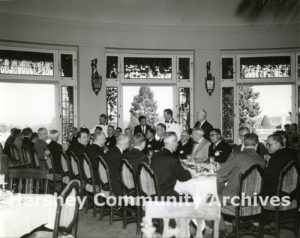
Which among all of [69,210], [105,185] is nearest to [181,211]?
[69,210]

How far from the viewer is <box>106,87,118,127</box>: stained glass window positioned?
10617 millimetres

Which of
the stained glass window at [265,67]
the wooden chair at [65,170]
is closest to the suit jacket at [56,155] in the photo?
the wooden chair at [65,170]

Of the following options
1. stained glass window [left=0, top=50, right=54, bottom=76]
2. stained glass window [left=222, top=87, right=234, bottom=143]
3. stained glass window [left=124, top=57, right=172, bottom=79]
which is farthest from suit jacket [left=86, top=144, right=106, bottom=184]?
stained glass window [left=222, top=87, right=234, bottom=143]

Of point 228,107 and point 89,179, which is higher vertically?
point 228,107

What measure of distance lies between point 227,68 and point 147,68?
2.18 m

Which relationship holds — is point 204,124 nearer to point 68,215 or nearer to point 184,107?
point 184,107

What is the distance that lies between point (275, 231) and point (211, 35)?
7.03 metres

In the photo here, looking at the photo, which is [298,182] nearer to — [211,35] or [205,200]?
[205,200]

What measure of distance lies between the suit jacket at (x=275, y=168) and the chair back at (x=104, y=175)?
1.98 metres

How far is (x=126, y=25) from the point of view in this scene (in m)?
10.3

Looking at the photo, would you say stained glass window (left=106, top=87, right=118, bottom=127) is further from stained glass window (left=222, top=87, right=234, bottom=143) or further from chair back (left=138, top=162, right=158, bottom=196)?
chair back (left=138, top=162, right=158, bottom=196)

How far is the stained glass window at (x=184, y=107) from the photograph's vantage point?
11.0 meters

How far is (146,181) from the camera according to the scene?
4543 mm

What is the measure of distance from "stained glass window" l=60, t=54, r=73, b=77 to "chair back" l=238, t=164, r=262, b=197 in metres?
7.07
